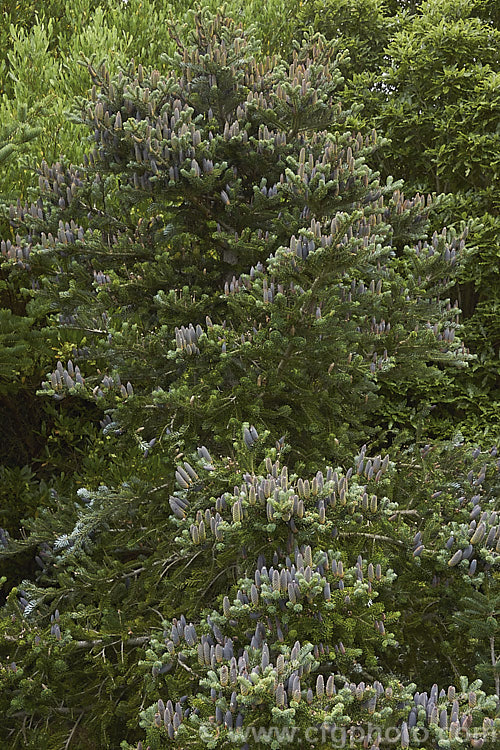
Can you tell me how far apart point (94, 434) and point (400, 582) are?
403 cm

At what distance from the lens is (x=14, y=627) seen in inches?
146

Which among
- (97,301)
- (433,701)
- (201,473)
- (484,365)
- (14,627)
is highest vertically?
(484,365)

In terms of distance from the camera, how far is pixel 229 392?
3.86 meters

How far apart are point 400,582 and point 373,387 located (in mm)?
1382

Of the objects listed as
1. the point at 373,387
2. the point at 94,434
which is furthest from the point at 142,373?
the point at 94,434

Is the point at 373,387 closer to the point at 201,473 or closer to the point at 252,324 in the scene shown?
the point at 252,324

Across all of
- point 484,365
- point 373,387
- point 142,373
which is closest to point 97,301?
point 142,373

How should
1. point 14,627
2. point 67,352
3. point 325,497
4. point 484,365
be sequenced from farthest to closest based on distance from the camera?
1. point 484,365
2. point 67,352
3. point 14,627
4. point 325,497

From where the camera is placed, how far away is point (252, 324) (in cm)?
386

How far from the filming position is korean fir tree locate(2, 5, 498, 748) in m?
2.89

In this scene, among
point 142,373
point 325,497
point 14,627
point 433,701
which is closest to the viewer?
point 433,701

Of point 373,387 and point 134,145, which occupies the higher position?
point 134,145

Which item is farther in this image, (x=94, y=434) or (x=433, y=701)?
(x=94, y=434)

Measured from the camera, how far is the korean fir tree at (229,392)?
9.48 ft
